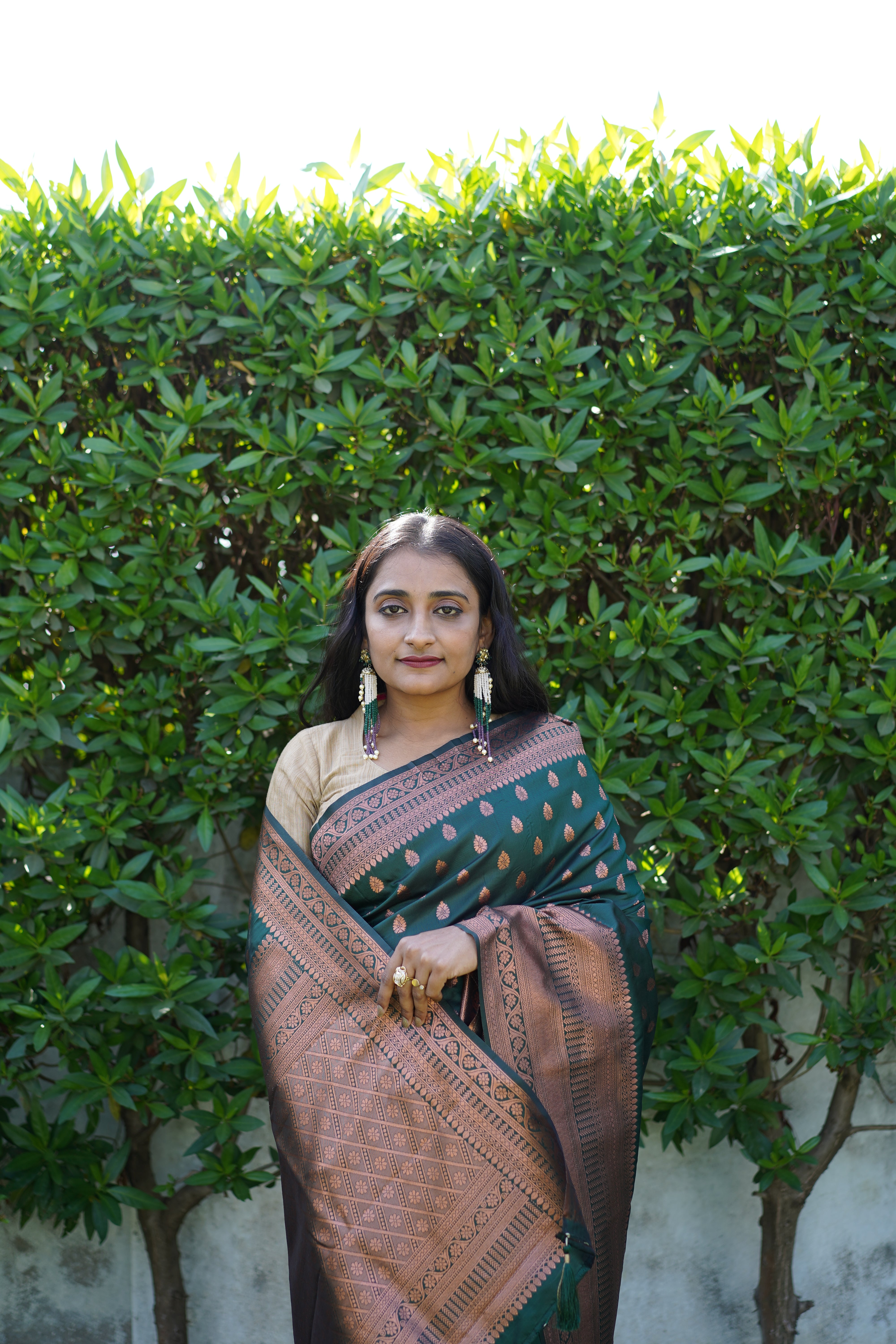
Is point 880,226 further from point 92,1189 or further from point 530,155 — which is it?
point 92,1189

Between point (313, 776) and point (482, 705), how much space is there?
0.38m

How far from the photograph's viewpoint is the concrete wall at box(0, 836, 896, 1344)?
305 cm

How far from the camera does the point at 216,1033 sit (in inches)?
108

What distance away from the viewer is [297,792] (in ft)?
7.02

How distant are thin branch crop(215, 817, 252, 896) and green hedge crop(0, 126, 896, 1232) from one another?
5.6 inches

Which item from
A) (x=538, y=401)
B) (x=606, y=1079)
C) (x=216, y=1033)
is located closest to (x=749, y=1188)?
(x=606, y=1079)

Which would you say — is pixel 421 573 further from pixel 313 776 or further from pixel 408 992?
pixel 408 992

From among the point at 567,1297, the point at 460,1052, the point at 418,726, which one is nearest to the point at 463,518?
the point at 418,726

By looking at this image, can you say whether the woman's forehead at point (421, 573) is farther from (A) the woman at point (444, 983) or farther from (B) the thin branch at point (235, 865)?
(B) the thin branch at point (235, 865)

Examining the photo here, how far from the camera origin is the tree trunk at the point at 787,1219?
2984 mm

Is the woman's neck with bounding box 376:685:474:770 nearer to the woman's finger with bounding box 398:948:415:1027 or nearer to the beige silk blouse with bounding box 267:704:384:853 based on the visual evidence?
the beige silk blouse with bounding box 267:704:384:853

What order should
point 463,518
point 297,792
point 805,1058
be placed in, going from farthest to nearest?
point 805,1058 → point 463,518 → point 297,792

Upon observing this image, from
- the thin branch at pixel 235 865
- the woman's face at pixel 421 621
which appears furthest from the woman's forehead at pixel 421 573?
the thin branch at pixel 235 865

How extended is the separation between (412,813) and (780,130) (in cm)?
207
